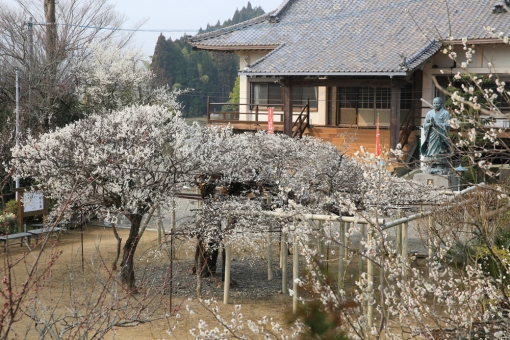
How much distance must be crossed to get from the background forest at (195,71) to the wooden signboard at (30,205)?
28802 millimetres

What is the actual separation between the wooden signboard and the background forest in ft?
94.5

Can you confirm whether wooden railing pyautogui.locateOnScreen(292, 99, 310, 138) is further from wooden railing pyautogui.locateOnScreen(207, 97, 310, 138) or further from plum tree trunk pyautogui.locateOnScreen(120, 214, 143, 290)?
plum tree trunk pyautogui.locateOnScreen(120, 214, 143, 290)

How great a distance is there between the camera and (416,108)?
2270 centimetres

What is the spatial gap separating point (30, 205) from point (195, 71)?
3260cm

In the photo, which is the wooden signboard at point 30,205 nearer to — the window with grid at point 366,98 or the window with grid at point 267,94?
the window with grid at point 267,94

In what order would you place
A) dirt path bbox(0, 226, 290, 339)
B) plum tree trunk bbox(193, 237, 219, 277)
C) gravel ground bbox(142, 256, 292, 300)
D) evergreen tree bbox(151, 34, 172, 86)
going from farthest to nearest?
evergreen tree bbox(151, 34, 172, 86)
gravel ground bbox(142, 256, 292, 300)
plum tree trunk bbox(193, 237, 219, 277)
dirt path bbox(0, 226, 290, 339)

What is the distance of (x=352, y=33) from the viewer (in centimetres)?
2314

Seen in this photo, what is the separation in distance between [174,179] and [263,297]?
265 centimetres

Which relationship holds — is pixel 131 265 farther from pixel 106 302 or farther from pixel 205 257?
pixel 205 257

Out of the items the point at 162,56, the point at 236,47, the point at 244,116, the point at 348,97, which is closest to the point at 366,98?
the point at 348,97

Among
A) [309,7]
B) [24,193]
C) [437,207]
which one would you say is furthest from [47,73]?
[437,207]

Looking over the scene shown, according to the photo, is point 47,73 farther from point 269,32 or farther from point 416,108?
point 416,108

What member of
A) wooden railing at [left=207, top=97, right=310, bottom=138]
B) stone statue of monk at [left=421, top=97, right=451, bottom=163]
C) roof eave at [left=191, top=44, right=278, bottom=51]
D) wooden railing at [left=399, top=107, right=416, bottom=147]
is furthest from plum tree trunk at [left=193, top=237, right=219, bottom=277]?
roof eave at [left=191, top=44, right=278, bottom=51]

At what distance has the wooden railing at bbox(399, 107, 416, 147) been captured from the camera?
2078 cm
